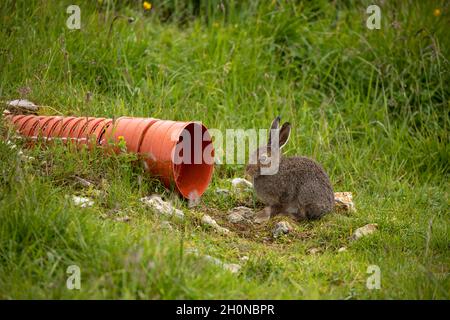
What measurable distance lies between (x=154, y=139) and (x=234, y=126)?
176cm

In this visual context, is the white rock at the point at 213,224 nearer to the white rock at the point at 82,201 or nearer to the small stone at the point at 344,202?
the white rock at the point at 82,201

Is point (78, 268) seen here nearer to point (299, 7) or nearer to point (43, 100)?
point (43, 100)

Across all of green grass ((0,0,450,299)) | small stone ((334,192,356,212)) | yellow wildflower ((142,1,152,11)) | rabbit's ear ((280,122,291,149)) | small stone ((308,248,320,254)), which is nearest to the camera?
green grass ((0,0,450,299))

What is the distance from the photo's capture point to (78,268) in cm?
373

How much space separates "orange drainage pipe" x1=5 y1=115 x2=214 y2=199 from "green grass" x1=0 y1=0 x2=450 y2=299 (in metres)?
0.17

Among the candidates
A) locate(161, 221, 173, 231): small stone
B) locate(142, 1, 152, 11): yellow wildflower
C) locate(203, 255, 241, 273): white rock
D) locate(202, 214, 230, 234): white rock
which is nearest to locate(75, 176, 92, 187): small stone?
locate(161, 221, 173, 231): small stone

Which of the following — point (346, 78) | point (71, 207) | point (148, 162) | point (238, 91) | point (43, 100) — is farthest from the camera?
point (346, 78)

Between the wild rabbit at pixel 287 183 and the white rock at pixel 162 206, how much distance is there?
92 centimetres

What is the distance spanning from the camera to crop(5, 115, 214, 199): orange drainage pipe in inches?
214

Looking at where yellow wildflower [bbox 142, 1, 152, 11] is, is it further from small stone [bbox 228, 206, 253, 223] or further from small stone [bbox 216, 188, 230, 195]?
small stone [bbox 228, 206, 253, 223]

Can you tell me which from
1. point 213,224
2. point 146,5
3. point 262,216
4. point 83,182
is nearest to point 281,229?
point 262,216

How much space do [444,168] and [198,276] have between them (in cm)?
430

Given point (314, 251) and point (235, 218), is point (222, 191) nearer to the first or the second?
point (235, 218)
